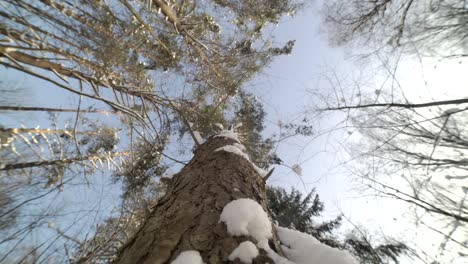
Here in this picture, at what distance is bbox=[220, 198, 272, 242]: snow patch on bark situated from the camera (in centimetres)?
132

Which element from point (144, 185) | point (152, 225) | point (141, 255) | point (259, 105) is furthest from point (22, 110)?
point (259, 105)

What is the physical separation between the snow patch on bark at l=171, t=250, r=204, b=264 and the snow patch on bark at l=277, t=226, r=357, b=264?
594mm

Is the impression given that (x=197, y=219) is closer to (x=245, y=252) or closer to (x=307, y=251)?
(x=245, y=252)

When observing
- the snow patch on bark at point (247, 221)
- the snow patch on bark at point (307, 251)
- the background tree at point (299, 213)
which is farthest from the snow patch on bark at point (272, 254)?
the background tree at point (299, 213)

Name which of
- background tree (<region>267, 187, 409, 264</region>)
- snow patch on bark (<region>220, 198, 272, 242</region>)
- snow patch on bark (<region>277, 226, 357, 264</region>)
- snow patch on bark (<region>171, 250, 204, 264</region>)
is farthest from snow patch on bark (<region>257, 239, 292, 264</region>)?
background tree (<region>267, 187, 409, 264</region>)

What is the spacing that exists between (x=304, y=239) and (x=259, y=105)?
5236 millimetres

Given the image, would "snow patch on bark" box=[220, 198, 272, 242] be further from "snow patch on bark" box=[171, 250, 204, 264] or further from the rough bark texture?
"snow patch on bark" box=[171, 250, 204, 264]

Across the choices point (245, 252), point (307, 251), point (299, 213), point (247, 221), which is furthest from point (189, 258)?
point (299, 213)

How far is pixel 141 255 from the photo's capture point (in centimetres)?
123

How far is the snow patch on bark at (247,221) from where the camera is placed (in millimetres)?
1320

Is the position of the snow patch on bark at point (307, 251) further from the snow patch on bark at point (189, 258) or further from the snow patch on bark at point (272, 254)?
the snow patch on bark at point (189, 258)

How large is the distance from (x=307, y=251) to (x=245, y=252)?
1.61 feet

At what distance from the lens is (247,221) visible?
1357 millimetres

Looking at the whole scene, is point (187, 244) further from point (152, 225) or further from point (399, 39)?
point (399, 39)
